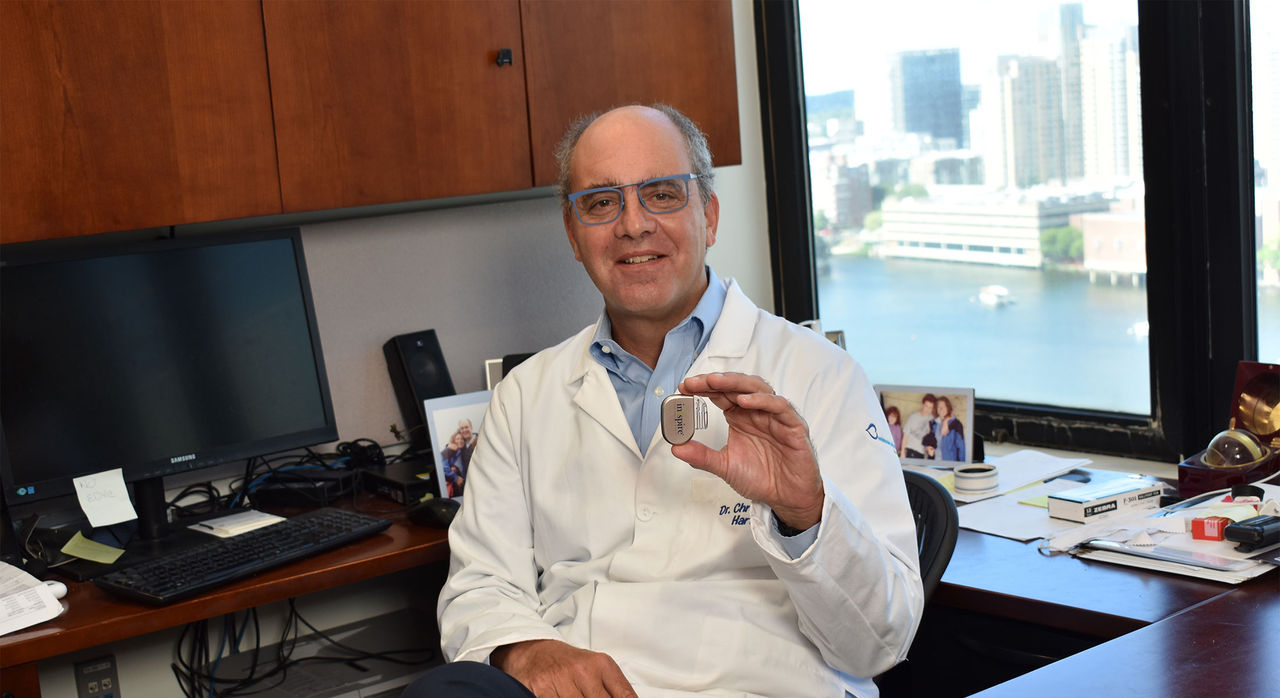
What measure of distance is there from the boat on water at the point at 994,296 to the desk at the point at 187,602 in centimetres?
141

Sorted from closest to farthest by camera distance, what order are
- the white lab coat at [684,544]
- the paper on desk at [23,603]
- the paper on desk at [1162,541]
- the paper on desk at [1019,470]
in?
1. the white lab coat at [684,544]
2. the paper on desk at [1162,541]
3. the paper on desk at [23,603]
4. the paper on desk at [1019,470]

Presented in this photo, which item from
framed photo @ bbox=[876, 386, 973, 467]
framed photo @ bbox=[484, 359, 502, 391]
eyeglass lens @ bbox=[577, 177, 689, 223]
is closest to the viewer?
eyeglass lens @ bbox=[577, 177, 689, 223]

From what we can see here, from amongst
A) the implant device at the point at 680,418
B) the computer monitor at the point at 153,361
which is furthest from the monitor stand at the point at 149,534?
the implant device at the point at 680,418

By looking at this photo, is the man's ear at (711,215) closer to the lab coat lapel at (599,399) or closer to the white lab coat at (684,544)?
the white lab coat at (684,544)

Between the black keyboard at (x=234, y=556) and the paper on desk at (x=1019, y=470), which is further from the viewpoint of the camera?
the paper on desk at (x=1019, y=470)

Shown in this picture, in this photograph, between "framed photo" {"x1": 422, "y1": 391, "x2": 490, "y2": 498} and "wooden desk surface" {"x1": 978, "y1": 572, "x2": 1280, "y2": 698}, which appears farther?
"framed photo" {"x1": 422, "y1": 391, "x2": 490, "y2": 498}

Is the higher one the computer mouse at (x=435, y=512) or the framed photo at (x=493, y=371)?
the framed photo at (x=493, y=371)

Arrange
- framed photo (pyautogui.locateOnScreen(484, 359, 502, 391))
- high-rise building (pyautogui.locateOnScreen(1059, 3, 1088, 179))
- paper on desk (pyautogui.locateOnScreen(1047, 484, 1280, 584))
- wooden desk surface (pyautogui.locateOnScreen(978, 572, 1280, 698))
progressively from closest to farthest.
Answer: wooden desk surface (pyautogui.locateOnScreen(978, 572, 1280, 698)) < paper on desk (pyautogui.locateOnScreen(1047, 484, 1280, 584)) < high-rise building (pyautogui.locateOnScreen(1059, 3, 1088, 179)) < framed photo (pyautogui.locateOnScreen(484, 359, 502, 391))

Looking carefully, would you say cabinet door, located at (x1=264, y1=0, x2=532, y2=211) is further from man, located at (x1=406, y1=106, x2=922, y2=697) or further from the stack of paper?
the stack of paper

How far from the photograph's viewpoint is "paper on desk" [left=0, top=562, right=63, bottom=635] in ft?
5.65

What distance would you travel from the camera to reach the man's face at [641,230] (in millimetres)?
1804

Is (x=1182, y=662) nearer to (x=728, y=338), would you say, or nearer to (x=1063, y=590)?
(x=1063, y=590)

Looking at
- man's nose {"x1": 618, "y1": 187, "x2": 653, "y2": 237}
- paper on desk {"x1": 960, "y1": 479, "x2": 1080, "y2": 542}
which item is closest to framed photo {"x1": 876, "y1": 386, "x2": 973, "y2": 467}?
paper on desk {"x1": 960, "y1": 479, "x2": 1080, "y2": 542}

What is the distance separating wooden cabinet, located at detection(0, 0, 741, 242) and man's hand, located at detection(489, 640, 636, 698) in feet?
3.26
